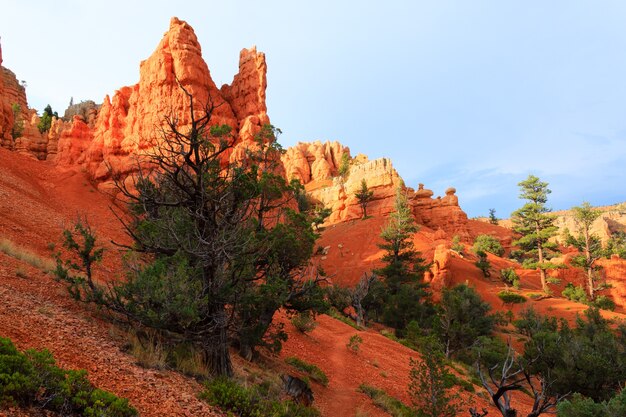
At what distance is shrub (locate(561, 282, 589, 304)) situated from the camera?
141ft

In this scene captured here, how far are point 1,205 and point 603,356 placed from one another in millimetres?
34200

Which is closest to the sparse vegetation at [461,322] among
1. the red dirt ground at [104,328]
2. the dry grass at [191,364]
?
the red dirt ground at [104,328]

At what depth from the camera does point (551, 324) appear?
31.1m

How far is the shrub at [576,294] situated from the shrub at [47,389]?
163ft

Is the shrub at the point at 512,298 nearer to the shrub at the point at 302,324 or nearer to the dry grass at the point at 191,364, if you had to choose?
the shrub at the point at 302,324

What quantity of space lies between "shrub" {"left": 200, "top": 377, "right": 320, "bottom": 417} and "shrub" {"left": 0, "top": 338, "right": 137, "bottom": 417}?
213cm

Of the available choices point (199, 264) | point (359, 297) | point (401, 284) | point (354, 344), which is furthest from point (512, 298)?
point (199, 264)

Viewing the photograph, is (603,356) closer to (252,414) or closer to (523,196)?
(252,414)

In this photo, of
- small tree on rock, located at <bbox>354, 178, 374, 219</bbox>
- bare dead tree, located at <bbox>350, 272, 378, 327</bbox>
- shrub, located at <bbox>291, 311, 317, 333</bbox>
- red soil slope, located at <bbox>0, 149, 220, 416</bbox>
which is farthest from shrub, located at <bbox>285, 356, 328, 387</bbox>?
small tree on rock, located at <bbox>354, 178, 374, 219</bbox>

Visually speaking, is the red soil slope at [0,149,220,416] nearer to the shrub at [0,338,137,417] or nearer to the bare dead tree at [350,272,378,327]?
the shrub at [0,338,137,417]

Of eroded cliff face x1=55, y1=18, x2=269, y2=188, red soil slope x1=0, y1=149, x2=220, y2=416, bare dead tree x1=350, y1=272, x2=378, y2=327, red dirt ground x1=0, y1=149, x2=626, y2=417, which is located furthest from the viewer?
eroded cliff face x1=55, y1=18, x2=269, y2=188

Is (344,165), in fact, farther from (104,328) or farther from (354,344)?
(104,328)

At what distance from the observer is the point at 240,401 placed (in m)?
7.61

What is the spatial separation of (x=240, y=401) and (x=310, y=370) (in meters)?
6.98
